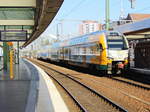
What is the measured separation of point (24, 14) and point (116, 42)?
6626 millimetres

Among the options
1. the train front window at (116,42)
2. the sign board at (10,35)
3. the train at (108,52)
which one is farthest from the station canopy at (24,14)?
the train front window at (116,42)

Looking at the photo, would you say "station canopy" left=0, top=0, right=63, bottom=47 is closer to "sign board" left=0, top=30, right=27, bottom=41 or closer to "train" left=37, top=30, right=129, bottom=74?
"sign board" left=0, top=30, right=27, bottom=41

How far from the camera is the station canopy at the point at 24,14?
48.7 ft

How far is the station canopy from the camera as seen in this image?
48.7 ft

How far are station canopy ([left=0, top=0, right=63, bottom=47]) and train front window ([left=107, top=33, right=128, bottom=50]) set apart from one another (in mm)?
5143

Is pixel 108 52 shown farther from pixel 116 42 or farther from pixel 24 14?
pixel 24 14

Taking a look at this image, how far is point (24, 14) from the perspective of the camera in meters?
22.8

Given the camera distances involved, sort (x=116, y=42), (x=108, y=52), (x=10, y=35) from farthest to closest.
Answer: (x=116, y=42)
(x=108, y=52)
(x=10, y=35)

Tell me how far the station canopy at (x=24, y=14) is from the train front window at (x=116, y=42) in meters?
5.14

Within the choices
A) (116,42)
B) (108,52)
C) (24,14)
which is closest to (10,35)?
(24,14)

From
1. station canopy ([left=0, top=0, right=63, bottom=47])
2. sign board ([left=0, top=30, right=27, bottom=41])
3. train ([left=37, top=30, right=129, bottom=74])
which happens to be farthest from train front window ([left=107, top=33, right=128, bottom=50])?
sign board ([left=0, top=30, right=27, bottom=41])

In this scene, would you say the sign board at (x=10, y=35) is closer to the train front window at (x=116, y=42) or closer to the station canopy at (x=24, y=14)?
the station canopy at (x=24, y=14)

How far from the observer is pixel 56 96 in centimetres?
1573

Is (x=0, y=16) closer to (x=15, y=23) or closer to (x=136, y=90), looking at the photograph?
(x=15, y=23)
